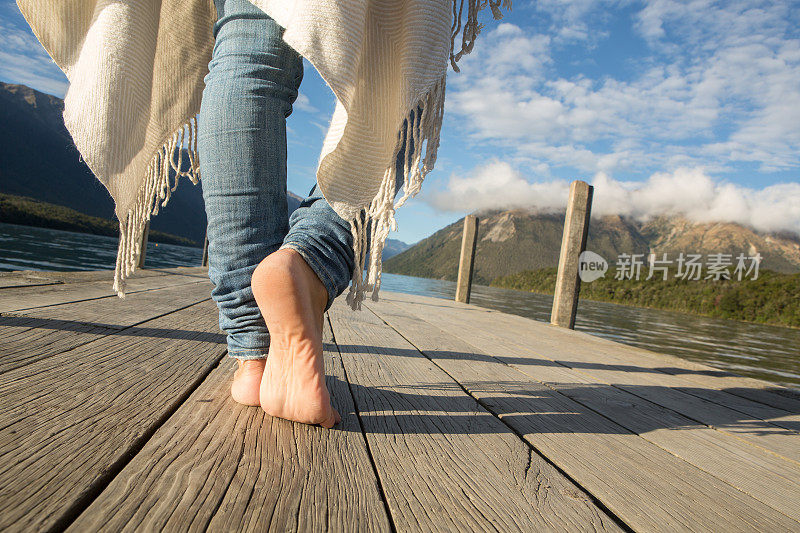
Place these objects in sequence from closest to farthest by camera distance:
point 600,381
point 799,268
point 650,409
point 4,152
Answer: point 650,409, point 600,381, point 4,152, point 799,268

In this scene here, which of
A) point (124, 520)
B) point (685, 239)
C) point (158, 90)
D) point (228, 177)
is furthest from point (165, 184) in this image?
point (685, 239)

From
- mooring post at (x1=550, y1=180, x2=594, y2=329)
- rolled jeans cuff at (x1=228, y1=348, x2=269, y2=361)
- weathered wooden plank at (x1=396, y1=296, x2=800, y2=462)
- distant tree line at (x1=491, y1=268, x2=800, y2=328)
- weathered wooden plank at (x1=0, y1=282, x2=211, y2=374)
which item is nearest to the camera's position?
rolled jeans cuff at (x1=228, y1=348, x2=269, y2=361)

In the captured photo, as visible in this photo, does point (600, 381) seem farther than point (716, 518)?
Yes

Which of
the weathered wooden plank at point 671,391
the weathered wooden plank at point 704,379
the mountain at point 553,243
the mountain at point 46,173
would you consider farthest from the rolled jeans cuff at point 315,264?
the mountain at point 553,243

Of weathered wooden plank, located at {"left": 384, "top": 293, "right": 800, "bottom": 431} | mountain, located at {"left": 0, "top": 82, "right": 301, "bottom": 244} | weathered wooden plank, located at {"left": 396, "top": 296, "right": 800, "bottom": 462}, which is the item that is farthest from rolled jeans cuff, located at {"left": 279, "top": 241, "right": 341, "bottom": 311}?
mountain, located at {"left": 0, "top": 82, "right": 301, "bottom": 244}

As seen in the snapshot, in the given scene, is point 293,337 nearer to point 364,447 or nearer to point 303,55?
point 364,447

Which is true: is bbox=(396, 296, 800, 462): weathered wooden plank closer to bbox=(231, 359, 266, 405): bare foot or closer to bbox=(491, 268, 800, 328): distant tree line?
bbox=(231, 359, 266, 405): bare foot

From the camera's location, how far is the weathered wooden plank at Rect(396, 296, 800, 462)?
1.12m

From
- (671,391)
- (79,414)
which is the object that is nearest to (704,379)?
(671,391)

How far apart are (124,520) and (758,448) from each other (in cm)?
126

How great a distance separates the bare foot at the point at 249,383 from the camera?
2.76ft

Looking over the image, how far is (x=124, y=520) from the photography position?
436 millimetres

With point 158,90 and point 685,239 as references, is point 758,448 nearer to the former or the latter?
point 158,90

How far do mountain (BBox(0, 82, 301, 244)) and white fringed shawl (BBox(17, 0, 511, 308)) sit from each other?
72780mm
